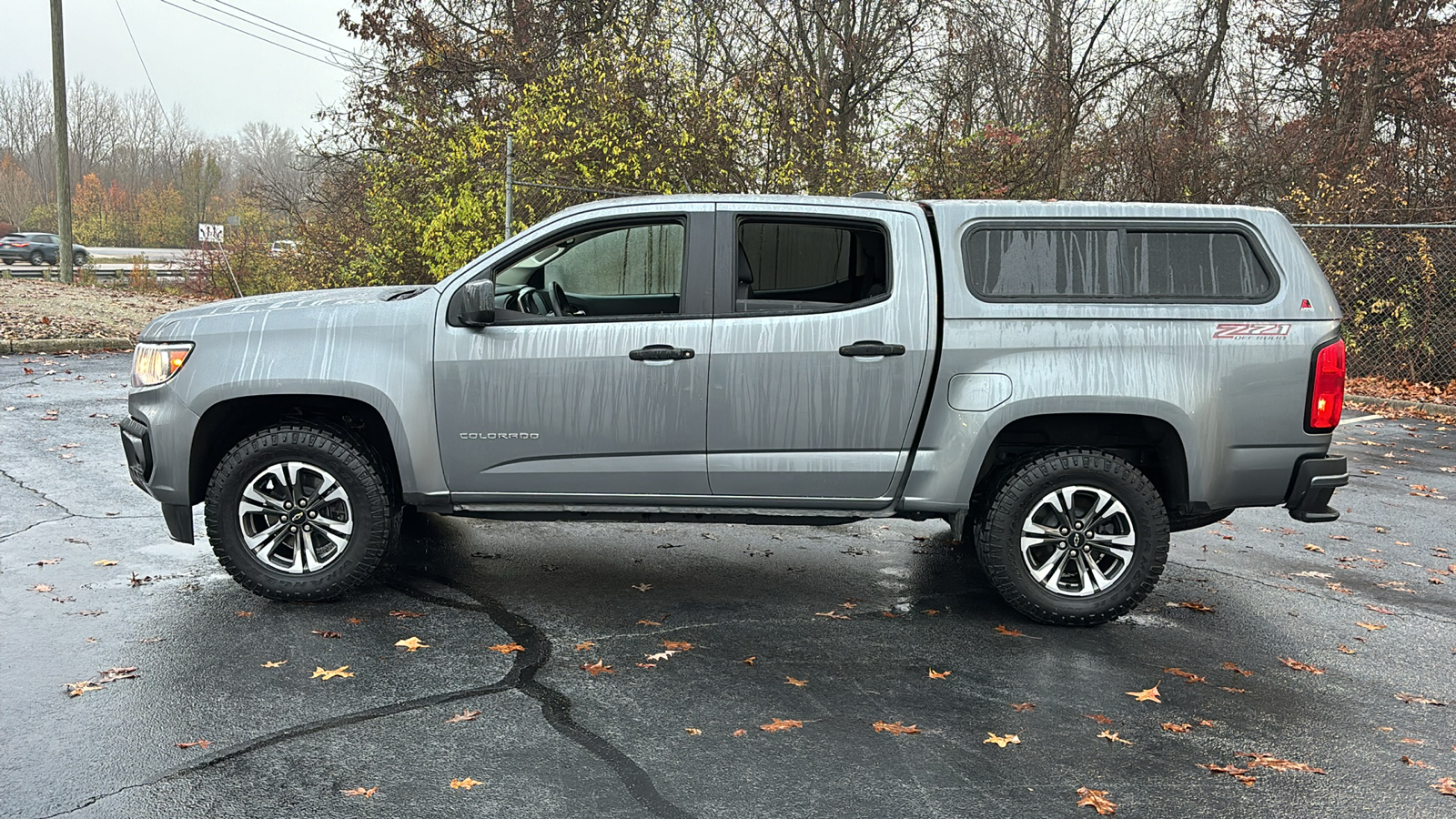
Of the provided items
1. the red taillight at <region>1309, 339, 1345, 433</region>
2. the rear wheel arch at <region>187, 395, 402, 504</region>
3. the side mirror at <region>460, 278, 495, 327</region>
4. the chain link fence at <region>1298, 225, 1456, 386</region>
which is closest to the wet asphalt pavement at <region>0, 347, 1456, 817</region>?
the rear wheel arch at <region>187, 395, 402, 504</region>

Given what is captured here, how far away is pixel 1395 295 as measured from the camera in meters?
14.5

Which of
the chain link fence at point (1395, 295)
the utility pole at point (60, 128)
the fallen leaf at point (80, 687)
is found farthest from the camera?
the utility pole at point (60, 128)

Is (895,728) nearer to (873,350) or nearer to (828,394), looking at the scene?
(828,394)

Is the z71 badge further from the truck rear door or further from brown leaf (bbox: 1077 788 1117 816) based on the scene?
brown leaf (bbox: 1077 788 1117 816)


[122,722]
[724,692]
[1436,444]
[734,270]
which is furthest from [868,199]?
[1436,444]

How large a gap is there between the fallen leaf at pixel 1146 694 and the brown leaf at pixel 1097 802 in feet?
3.07

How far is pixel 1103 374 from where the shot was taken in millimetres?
5227

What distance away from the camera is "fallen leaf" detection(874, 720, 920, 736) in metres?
4.09

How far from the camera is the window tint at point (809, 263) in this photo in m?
5.51

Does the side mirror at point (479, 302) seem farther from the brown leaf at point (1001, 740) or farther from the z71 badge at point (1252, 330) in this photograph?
the z71 badge at point (1252, 330)

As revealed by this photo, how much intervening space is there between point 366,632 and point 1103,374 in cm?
350

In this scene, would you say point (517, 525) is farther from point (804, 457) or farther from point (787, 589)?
point (804, 457)

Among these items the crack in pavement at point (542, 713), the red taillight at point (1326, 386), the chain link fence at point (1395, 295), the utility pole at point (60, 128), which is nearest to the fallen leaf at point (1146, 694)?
the red taillight at point (1326, 386)

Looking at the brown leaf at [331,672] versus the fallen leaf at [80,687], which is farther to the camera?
the brown leaf at [331,672]
